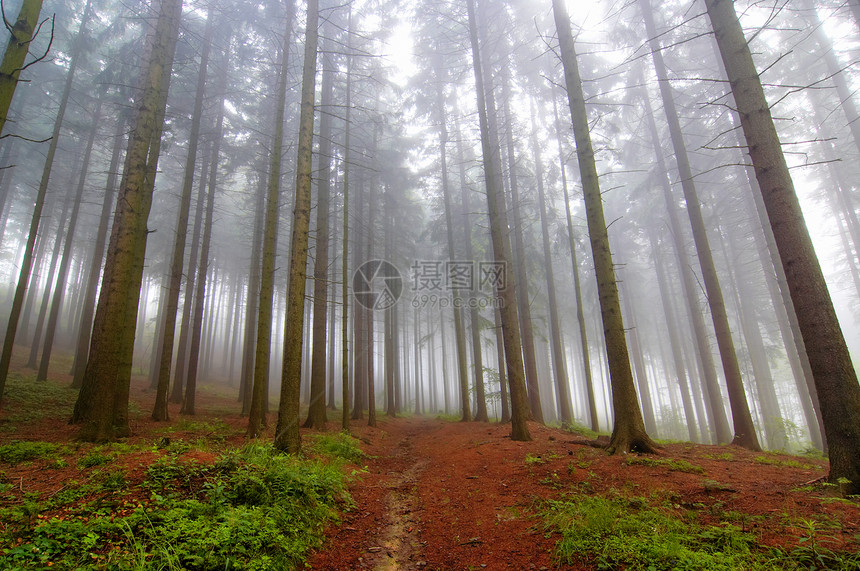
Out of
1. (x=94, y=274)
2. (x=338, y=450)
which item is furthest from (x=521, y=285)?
(x=94, y=274)

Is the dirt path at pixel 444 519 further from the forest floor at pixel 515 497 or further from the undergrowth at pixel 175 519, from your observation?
the undergrowth at pixel 175 519

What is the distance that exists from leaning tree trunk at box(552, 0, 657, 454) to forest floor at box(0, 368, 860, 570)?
55 cm

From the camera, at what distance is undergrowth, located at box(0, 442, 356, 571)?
2.77 metres

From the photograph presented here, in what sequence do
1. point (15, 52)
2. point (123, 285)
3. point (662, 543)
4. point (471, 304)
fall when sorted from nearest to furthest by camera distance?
point (662, 543) < point (15, 52) < point (123, 285) < point (471, 304)

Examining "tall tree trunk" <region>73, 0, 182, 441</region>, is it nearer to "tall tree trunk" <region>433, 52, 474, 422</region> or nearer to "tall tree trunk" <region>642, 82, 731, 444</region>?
"tall tree trunk" <region>433, 52, 474, 422</region>

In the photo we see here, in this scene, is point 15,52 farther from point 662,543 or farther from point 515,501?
point 662,543

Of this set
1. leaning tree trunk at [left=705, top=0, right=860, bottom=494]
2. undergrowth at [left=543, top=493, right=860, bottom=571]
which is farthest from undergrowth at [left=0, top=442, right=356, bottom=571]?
leaning tree trunk at [left=705, top=0, right=860, bottom=494]

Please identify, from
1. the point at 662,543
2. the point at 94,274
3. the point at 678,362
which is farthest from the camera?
the point at 678,362

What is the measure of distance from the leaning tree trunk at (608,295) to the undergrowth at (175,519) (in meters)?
5.56

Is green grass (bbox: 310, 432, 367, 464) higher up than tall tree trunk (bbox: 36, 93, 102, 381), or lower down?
lower down

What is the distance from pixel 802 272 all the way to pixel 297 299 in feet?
27.2

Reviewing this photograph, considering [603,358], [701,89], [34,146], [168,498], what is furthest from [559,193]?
[603,358]

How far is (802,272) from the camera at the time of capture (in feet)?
16.1

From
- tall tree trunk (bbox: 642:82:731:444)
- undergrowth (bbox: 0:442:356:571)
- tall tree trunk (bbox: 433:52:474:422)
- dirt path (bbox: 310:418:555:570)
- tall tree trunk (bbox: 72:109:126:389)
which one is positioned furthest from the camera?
tall tree trunk (bbox: 433:52:474:422)
